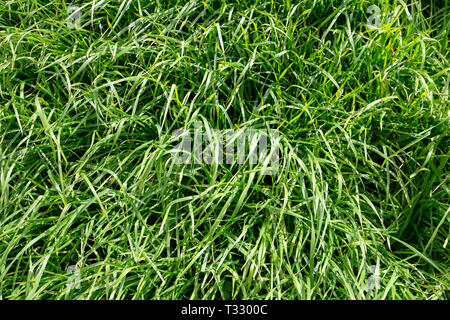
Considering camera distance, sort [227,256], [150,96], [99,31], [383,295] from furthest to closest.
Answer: [99,31] < [150,96] < [227,256] < [383,295]

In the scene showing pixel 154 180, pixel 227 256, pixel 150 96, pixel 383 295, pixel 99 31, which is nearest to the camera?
pixel 383 295

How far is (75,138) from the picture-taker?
193cm

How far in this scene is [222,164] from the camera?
5.84ft

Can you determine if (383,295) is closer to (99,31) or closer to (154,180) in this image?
(154,180)

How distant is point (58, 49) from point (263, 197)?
1.08 metres

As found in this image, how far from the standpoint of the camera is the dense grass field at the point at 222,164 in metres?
1.65

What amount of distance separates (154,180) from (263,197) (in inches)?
16.1

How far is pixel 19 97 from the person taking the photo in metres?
1.93

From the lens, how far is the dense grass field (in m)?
1.65

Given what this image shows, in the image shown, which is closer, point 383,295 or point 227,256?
point 383,295

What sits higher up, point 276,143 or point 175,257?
point 276,143

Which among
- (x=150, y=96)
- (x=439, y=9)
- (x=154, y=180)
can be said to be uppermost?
(x=439, y=9)

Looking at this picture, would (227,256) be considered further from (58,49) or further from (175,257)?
(58,49)
